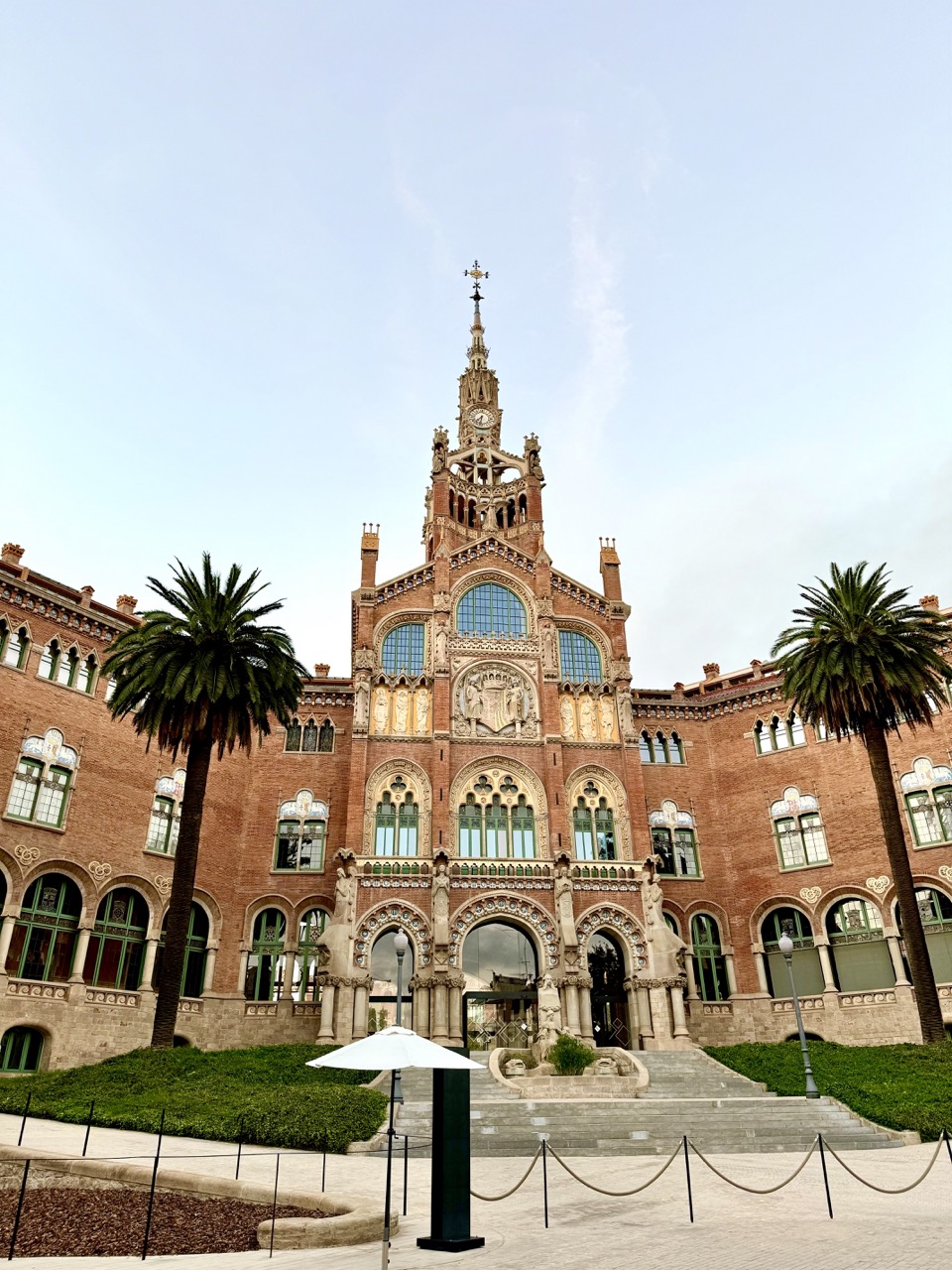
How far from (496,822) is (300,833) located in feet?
30.0

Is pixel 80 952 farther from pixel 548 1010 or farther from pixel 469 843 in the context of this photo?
pixel 548 1010

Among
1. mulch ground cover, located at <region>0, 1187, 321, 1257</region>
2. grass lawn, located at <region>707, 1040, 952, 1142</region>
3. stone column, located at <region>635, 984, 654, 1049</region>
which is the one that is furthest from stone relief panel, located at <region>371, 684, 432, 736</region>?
mulch ground cover, located at <region>0, 1187, 321, 1257</region>

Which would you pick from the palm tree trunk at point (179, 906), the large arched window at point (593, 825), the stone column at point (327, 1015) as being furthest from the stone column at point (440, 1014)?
the palm tree trunk at point (179, 906)

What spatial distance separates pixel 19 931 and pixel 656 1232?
90.3 feet

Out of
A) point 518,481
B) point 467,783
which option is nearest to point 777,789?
point 467,783

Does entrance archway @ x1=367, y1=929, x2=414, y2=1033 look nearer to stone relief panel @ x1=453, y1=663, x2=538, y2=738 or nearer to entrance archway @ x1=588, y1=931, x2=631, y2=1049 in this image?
entrance archway @ x1=588, y1=931, x2=631, y2=1049

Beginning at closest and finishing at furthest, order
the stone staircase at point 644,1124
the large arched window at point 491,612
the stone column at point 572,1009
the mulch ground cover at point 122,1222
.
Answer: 1. the mulch ground cover at point 122,1222
2. the stone staircase at point 644,1124
3. the stone column at point 572,1009
4. the large arched window at point 491,612

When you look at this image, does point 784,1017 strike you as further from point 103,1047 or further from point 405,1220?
point 405,1220

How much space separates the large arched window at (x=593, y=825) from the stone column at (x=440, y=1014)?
838 cm

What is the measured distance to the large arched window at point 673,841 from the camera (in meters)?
43.3

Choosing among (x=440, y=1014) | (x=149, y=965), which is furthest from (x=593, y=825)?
(x=149, y=965)

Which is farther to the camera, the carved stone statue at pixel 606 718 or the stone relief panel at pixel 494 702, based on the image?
the carved stone statue at pixel 606 718

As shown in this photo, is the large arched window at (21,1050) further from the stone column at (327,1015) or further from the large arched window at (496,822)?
the large arched window at (496,822)

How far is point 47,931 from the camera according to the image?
32406 mm
